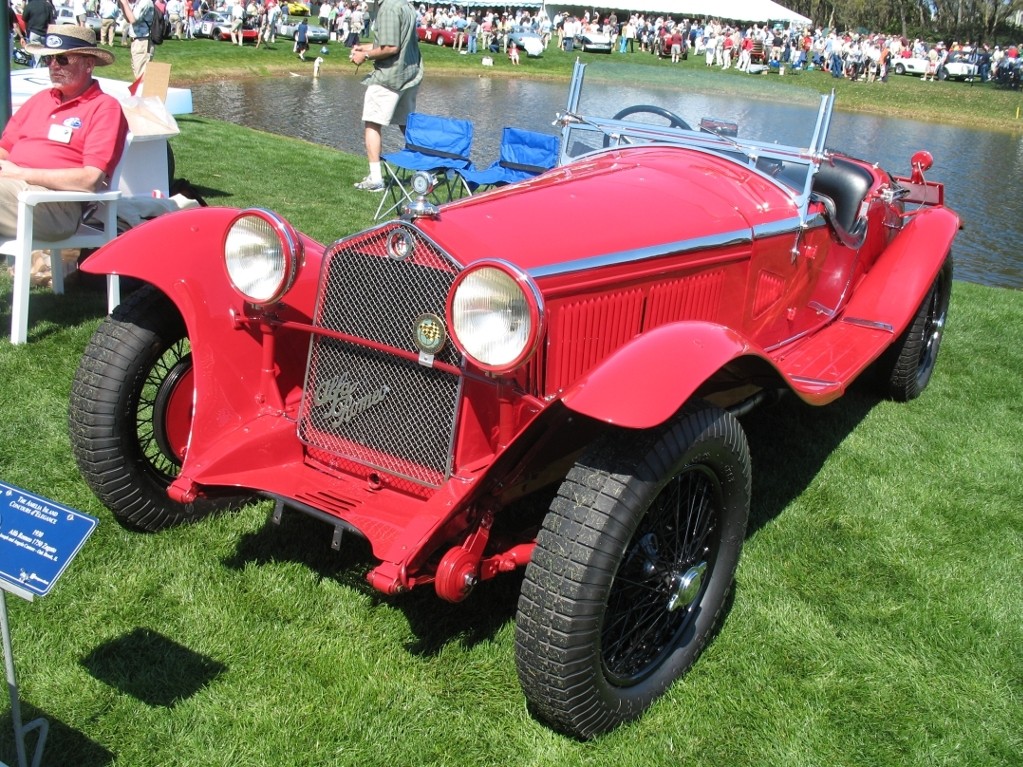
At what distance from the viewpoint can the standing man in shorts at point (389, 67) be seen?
28.5ft

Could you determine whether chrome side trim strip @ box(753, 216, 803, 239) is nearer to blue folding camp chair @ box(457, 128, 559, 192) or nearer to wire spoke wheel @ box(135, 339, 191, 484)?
wire spoke wheel @ box(135, 339, 191, 484)

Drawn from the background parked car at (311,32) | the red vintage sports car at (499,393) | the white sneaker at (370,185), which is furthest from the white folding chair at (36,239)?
the background parked car at (311,32)

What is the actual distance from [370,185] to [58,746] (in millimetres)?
7832

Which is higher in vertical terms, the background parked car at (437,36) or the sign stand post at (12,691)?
the background parked car at (437,36)

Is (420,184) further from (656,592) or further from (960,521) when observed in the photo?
(960,521)

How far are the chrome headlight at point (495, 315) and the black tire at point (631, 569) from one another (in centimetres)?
36

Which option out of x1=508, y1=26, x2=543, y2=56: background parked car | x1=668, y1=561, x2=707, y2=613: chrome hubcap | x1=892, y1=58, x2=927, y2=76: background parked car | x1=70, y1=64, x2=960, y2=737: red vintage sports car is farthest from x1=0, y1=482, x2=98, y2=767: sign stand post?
x1=892, y1=58, x2=927, y2=76: background parked car

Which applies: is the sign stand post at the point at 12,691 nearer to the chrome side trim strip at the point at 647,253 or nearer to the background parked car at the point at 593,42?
the chrome side trim strip at the point at 647,253

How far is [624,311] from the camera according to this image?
3146mm

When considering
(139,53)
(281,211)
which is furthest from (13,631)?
(139,53)

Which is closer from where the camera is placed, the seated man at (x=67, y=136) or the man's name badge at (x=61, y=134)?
the seated man at (x=67, y=136)

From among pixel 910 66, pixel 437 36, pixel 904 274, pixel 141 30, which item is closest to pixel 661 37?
pixel 910 66

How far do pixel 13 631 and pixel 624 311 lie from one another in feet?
7.06

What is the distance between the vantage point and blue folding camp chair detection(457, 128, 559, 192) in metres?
8.73
